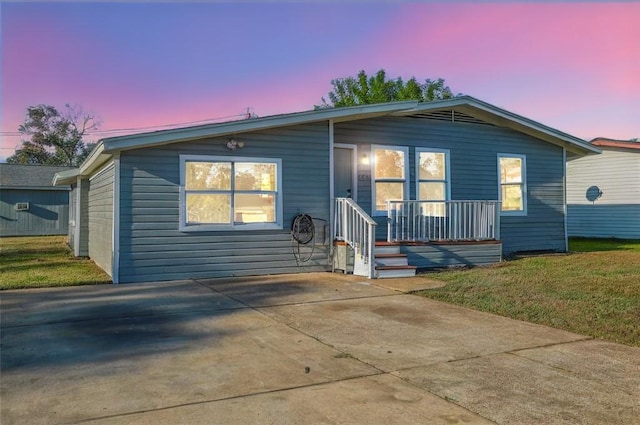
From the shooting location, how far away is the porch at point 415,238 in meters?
8.77

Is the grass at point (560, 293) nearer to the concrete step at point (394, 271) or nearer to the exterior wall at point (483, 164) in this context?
the concrete step at point (394, 271)

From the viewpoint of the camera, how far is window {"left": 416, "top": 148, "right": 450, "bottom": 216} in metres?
11.1

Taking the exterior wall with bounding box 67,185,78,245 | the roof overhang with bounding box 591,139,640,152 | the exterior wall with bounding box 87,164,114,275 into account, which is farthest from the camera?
the roof overhang with bounding box 591,139,640,152

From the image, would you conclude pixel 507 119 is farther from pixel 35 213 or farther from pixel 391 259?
pixel 35 213

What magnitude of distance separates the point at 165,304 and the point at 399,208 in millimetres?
5072

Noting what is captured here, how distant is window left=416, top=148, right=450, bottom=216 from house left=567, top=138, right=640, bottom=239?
23.4 feet

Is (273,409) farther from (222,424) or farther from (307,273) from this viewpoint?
(307,273)

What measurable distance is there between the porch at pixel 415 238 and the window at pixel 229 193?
1.38 m

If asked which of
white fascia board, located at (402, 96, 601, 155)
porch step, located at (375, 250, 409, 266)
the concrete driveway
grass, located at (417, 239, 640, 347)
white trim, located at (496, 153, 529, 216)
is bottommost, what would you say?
the concrete driveway

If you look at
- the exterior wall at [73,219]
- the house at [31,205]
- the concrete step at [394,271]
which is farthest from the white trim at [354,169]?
the house at [31,205]

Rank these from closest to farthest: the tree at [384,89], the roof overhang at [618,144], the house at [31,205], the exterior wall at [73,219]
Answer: the exterior wall at [73,219] < the roof overhang at [618,144] < the house at [31,205] < the tree at [384,89]

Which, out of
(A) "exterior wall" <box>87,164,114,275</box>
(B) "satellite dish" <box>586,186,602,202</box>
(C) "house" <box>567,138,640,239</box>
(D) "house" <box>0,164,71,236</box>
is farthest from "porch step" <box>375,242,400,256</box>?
(D) "house" <box>0,164,71,236</box>

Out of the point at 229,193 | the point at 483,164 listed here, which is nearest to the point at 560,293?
the point at 483,164

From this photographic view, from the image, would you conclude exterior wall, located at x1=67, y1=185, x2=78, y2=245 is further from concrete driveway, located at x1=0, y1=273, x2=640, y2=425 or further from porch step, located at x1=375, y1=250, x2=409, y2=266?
porch step, located at x1=375, y1=250, x2=409, y2=266
